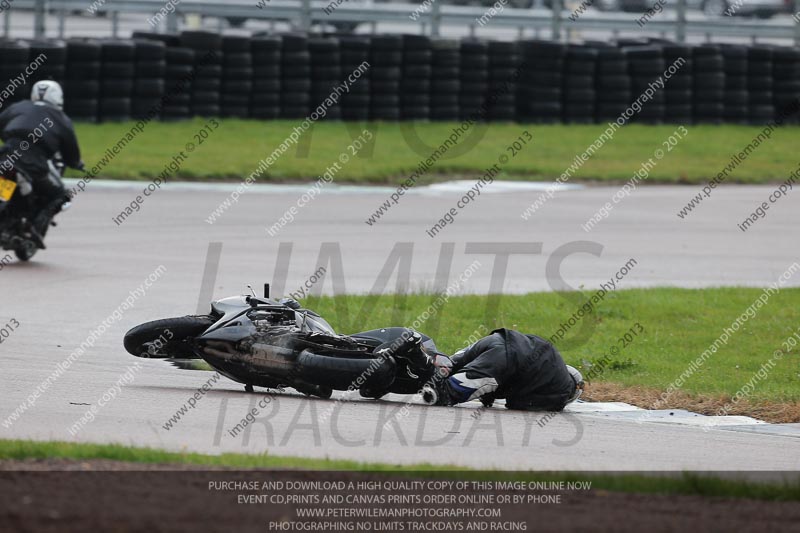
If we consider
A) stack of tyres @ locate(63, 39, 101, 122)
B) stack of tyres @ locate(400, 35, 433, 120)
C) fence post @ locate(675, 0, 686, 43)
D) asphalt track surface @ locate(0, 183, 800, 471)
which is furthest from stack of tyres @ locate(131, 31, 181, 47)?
fence post @ locate(675, 0, 686, 43)

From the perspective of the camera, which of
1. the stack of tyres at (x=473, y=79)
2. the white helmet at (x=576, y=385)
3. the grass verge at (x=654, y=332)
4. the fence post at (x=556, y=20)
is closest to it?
the white helmet at (x=576, y=385)

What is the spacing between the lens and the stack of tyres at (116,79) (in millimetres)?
21828

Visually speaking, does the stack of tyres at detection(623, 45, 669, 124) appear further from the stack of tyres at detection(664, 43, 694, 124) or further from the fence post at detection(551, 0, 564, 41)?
the fence post at detection(551, 0, 564, 41)

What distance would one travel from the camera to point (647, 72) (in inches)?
975

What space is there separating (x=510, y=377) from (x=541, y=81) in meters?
17.0

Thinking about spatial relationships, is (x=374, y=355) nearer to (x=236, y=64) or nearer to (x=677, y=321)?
(x=677, y=321)

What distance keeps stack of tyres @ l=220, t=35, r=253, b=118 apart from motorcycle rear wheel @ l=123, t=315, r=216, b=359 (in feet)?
47.6

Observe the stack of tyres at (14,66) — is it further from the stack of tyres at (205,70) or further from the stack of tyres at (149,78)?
the stack of tyres at (205,70)

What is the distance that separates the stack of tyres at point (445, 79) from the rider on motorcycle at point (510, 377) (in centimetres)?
1580

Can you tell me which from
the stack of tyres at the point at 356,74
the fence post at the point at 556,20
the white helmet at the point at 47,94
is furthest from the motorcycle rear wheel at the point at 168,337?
the fence post at the point at 556,20

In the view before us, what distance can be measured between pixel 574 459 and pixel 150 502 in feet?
8.61

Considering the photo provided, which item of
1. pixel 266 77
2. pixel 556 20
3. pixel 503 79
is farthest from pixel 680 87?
pixel 266 77

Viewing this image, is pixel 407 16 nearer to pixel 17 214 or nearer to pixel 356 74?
pixel 356 74

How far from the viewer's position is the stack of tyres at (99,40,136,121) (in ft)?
71.6
